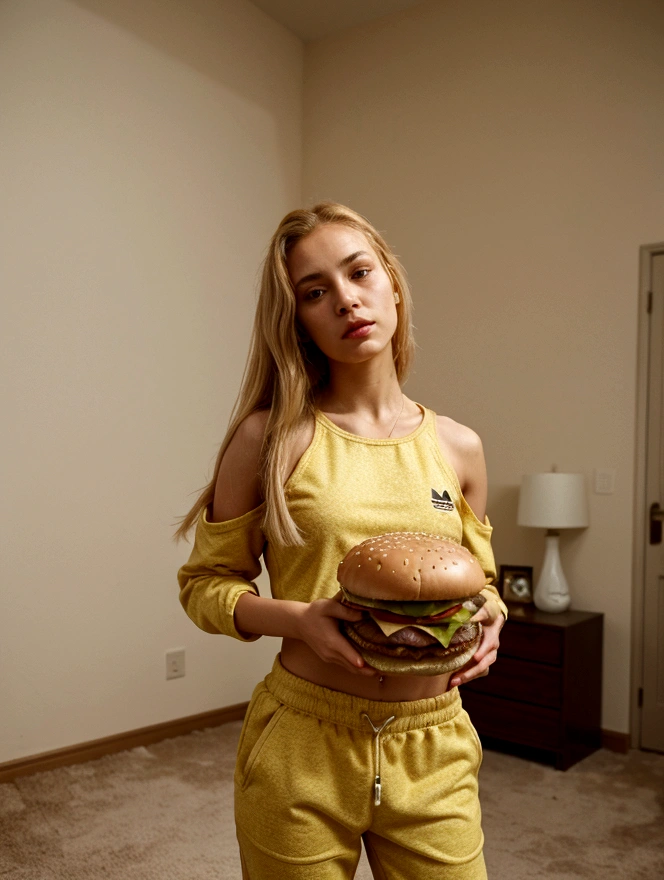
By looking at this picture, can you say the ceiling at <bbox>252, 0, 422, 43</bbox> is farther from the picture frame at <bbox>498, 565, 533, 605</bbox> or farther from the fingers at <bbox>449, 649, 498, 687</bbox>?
the fingers at <bbox>449, 649, 498, 687</bbox>

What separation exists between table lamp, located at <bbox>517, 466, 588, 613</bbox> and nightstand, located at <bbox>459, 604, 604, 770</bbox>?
8cm

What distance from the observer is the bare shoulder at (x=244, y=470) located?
1227 mm

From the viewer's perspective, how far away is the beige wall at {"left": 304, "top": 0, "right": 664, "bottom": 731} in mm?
3738

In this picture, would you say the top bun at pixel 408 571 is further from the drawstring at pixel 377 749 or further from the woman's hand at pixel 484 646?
the drawstring at pixel 377 749

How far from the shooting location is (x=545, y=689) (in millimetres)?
3461

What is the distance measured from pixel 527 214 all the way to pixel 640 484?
140 centimetres

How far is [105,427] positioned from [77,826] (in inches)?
61.2

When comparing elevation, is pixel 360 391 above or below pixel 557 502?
above

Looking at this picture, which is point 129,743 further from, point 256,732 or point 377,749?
point 377,749

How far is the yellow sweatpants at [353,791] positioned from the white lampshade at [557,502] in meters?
2.61

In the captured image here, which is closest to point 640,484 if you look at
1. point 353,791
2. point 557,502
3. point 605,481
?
point 605,481

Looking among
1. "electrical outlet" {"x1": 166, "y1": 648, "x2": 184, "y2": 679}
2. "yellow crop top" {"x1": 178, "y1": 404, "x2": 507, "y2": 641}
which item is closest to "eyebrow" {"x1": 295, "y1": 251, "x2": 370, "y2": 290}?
"yellow crop top" {"x1": 178, "y1": 404, "x2": 507, "y2": 641}

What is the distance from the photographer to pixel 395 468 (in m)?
1.23

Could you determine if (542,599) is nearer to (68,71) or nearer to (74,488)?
(74,488)
